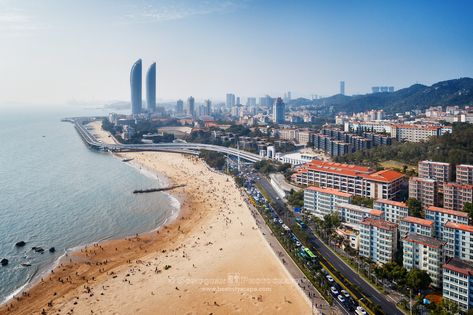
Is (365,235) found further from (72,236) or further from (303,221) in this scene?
(72,236)

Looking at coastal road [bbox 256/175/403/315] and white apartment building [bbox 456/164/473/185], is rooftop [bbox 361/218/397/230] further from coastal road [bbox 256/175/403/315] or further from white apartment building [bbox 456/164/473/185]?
white apartment building [bbox 456/164/473/185]

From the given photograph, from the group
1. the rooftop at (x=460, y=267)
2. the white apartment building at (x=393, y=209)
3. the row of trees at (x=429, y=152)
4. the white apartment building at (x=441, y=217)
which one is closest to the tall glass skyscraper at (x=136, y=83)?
the row of trees at (x=429, y=152)

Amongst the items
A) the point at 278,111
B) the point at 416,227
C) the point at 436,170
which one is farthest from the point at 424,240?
the point at 278,111

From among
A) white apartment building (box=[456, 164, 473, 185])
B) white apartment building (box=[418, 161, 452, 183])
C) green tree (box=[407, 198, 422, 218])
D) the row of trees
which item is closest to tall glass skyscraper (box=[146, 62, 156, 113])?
the row of trees

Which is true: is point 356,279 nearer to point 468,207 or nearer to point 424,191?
point 468,207

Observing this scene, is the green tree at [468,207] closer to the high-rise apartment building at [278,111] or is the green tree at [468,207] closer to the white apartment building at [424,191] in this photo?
the white apartment building at [424,191]

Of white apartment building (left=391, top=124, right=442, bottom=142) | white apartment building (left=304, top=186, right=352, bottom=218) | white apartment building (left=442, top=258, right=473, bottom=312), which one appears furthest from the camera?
white apartment building (left=391, top=124, right=442, bottom=142)
